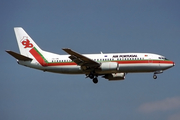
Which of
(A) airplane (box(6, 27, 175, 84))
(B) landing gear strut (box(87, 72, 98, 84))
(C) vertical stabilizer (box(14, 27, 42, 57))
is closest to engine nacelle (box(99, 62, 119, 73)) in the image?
(A) airplane (box(6, 27, 175, 84))

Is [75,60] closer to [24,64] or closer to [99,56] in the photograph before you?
[99,56]

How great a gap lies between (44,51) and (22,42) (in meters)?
4.56

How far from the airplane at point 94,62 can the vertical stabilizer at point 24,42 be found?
0.25 m

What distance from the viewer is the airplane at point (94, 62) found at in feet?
203

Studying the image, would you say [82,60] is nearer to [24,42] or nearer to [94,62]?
[94,62]

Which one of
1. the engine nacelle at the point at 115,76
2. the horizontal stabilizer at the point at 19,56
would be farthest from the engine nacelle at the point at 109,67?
the horizontal stabilizer at the point at 19,56

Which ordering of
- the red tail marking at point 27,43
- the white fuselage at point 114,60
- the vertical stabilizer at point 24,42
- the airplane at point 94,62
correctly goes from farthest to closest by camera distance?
the red tail marking at point 27,43
the vertical stabilizer at point 24,42
the white fuselage at point 114,60
the airplane at point 94,62

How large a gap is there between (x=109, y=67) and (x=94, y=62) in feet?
7.86

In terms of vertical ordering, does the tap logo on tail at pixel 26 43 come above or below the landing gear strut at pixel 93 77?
above

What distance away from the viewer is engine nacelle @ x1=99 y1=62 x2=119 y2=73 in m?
61.4

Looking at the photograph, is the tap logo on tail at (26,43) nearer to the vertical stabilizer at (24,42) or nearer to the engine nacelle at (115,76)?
the vertical stabilizer at (24,42)

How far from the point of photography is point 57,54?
216 ft

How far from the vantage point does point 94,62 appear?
61656mm

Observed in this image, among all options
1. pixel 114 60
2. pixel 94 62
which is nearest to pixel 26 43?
pixel 94 62
